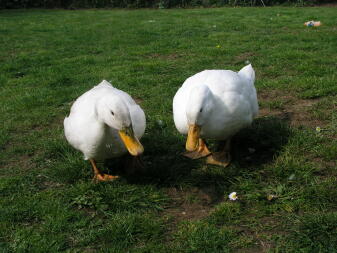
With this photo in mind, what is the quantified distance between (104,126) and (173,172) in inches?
30.6

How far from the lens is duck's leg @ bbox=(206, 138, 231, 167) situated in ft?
11.1

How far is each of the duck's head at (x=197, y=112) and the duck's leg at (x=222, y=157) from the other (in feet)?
1.78

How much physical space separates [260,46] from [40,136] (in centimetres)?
459

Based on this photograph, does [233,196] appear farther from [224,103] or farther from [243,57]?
[243,57]

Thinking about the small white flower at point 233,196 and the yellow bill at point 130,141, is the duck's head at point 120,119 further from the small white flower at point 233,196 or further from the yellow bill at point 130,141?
the small white flower at point 233,196

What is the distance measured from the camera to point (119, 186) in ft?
10.4

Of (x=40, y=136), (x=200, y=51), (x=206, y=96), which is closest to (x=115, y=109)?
(x=206, y=96)

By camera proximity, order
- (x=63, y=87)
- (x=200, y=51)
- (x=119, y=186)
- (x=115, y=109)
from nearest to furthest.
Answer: (x=115, y=109)
(x=119, y=186)
(x=63, y=87)
(x=200, y=51)

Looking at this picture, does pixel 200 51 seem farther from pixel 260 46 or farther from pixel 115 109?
pixel 115 109

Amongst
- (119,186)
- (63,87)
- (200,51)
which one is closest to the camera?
(119,186)

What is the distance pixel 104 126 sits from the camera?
2.90 metres

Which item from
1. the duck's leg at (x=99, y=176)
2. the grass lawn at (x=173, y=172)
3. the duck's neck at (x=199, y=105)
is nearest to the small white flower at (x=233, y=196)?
the grass lawn at (x=173, y=172)

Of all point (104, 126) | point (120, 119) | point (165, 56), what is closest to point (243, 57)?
point (165, 56)

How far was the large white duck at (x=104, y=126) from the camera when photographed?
273 centimetres
